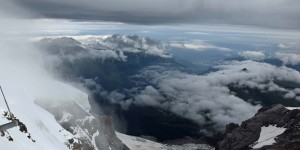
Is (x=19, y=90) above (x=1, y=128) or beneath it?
beneath

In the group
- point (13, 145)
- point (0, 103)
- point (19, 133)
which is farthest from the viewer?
point (0, 103)

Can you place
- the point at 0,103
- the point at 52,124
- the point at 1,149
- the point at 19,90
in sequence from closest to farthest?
the point at 1,149
the point at 0,103
the point at 52,124
the point at 19,90

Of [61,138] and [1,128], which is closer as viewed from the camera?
[1,128]

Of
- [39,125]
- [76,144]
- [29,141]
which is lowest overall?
[76,144]

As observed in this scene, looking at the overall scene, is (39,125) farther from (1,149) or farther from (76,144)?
(1,149)

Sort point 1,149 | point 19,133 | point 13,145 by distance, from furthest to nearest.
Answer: point 19,133
point 13,145
point 1,149

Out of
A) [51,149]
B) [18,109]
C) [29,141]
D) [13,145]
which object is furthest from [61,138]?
[13,145]

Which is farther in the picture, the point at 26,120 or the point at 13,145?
the point at 26,120

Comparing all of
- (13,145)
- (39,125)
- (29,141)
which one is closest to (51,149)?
(29,141)

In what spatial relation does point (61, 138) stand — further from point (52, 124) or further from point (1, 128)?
point (1, 128)
